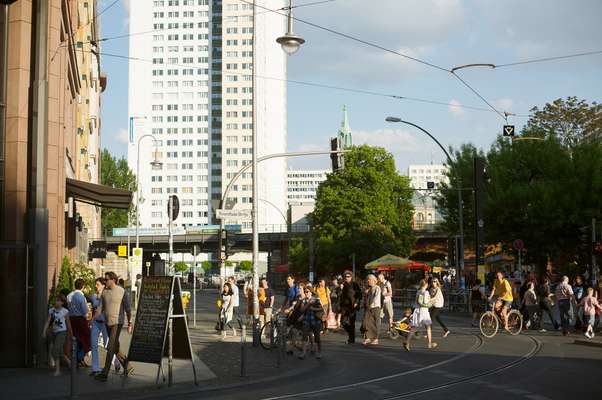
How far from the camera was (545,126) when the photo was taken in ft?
181

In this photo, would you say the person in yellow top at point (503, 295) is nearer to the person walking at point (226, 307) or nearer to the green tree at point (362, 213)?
the person walking at point (226, 307)

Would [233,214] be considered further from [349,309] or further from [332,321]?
[332,321]

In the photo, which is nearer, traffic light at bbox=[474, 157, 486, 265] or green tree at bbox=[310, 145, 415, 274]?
traffic light at bbox=[474, 157, 486, 265]

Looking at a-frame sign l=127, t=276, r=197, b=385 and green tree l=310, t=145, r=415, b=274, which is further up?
green tree l=310, t=145, r=415, b=274

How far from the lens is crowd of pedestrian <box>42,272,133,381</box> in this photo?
573 inches

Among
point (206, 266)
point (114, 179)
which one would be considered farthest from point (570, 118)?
point (206, 266)

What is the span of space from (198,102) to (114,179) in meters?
64.2

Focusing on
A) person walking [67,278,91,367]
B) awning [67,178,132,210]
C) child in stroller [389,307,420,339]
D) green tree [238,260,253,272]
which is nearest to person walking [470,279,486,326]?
child in stroller [389,307,420,339]

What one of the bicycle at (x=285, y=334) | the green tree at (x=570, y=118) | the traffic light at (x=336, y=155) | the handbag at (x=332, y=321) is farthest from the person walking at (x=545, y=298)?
the green tree at (x=570, y=118)

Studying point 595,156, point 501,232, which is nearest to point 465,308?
point 501,232

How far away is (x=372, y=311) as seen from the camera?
21.5 m

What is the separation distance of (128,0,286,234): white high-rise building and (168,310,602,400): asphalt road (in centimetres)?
13549

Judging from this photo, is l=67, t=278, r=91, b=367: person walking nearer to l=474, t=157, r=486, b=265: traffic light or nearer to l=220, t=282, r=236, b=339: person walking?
l=220, t=282, r=236, b=339: person walking

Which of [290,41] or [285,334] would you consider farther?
[290,41]
